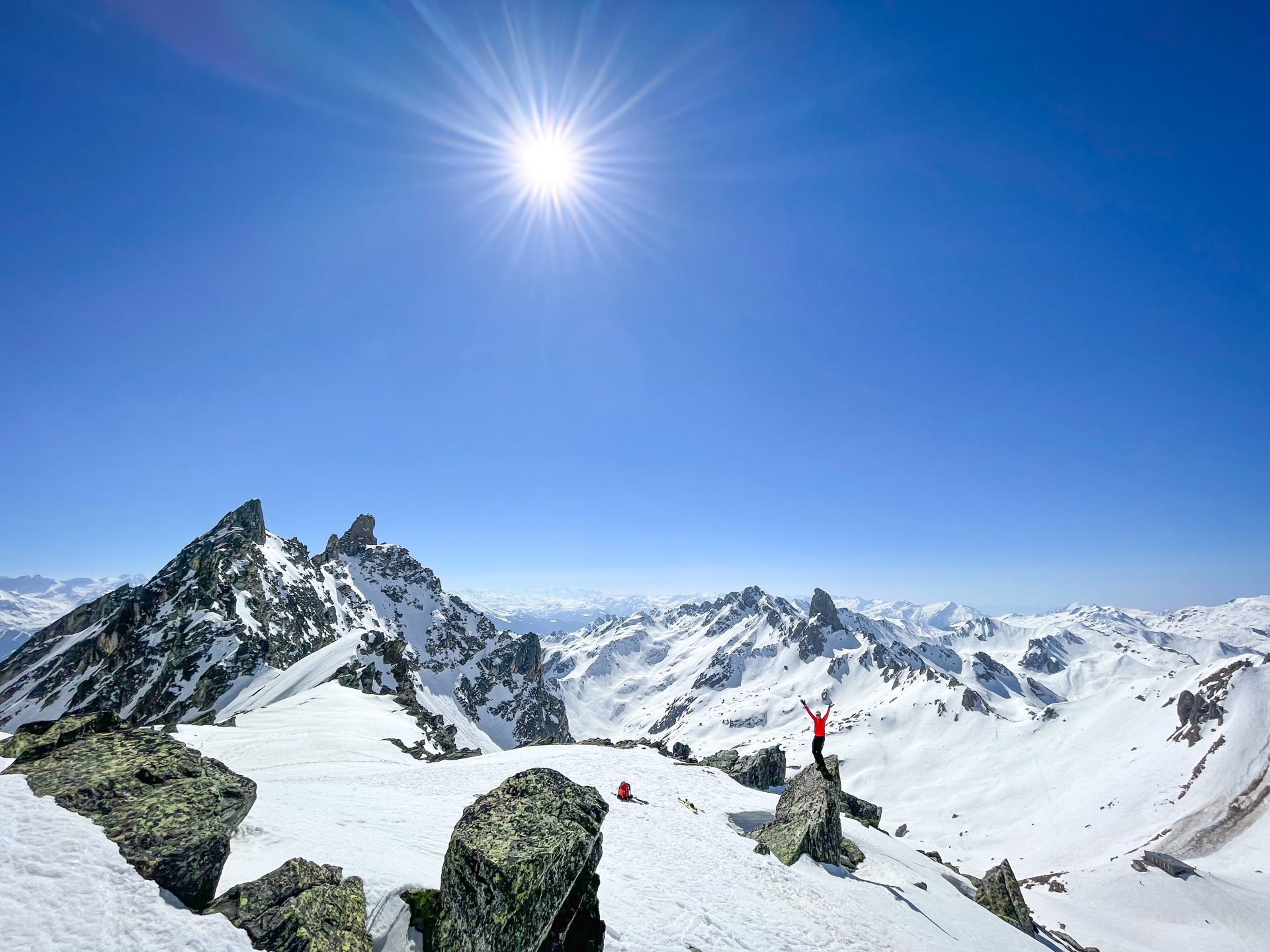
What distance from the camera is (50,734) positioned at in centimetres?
1395

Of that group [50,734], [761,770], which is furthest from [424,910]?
[761,770]

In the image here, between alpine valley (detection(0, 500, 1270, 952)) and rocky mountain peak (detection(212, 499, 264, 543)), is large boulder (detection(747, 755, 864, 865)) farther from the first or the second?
rocky mountain peak (detection(212, 499, 264, 543))

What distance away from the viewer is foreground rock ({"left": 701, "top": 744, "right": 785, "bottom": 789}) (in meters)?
41.8

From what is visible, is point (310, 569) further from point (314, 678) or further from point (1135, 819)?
point (1135, 819)

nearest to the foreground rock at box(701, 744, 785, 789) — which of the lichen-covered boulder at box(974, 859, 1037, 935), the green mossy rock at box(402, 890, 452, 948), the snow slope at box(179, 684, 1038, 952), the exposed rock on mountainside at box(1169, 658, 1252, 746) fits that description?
the snow slope at box(179, 684, 1038, 952)

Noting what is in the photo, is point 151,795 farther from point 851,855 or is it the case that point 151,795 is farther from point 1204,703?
point 1204,703

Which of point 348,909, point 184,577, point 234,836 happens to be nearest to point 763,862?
point 348,909

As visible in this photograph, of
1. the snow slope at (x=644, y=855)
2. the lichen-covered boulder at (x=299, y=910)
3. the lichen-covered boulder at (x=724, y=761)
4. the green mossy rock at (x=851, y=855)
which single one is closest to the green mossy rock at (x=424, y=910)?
the snow slope at (x=644, y=855)

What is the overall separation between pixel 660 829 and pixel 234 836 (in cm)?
1671

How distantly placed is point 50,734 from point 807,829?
27459 mm

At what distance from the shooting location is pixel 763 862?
21.2 metres

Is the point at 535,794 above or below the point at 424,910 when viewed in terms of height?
above

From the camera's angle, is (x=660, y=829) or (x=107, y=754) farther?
(x=660, y=829)

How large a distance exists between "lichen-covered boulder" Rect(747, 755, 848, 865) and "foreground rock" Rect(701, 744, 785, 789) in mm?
14985
